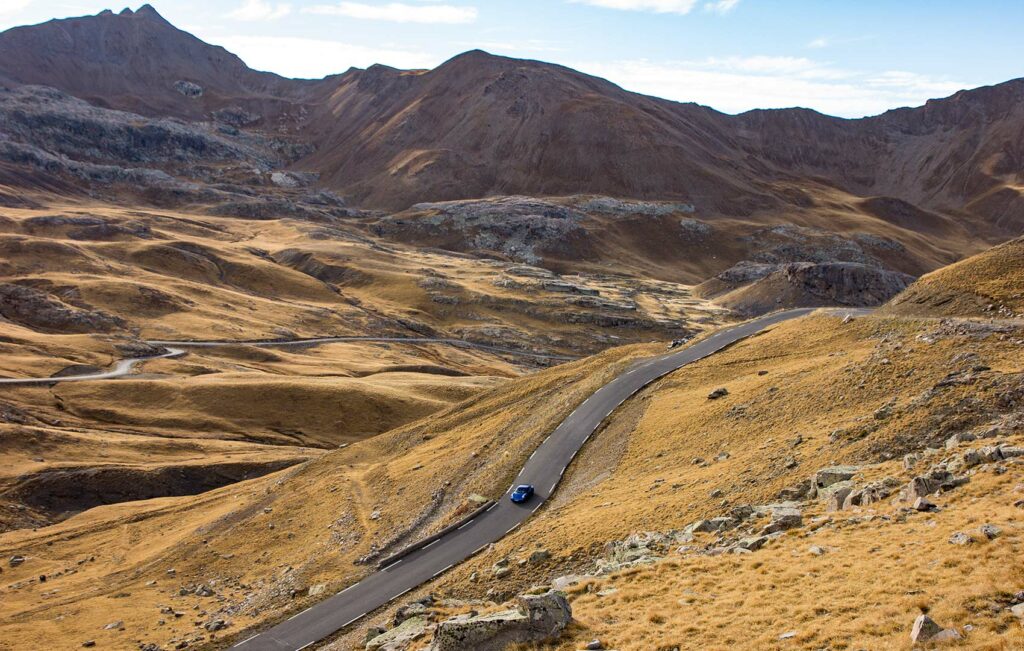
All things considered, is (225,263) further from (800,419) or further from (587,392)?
(800,419)

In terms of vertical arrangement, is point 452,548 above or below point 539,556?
below

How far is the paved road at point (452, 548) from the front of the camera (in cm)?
3109

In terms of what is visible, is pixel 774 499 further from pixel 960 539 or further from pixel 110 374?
pixel 110 374

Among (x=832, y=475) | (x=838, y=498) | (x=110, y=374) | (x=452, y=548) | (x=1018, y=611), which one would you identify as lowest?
(x=452, y=548)

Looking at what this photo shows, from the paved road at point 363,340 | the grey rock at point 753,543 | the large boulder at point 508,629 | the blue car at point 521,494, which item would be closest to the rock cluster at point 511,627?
the large boulder at point 508,629

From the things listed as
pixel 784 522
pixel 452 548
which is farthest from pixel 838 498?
pixel 452 548

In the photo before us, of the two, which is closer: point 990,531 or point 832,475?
point 990,531

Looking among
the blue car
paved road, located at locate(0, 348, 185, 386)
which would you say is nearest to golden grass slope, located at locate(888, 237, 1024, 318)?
the blue car

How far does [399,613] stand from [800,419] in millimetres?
22500

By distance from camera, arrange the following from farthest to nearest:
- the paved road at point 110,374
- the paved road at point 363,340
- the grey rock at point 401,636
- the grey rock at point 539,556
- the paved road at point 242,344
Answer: the paved road at point 363,340, the paved road at point 242,344, the paved road at point 110,374, the grey rock at point 539,556, the grey rock at point 401,636

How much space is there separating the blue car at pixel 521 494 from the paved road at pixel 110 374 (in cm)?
6565

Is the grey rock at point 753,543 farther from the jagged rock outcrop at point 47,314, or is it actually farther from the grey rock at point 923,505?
the jagged rock outcrop at point 47,314

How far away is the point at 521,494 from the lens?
129ft

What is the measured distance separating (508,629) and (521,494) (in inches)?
749
